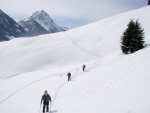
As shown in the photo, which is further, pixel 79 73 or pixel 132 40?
pixel 132 40

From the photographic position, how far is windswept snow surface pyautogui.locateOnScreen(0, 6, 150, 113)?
18.6 m

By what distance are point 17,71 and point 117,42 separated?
30.2 metres

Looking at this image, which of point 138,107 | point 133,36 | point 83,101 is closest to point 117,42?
point 133,36

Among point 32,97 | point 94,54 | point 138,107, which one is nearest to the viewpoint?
point 138,107

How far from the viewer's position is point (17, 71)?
6228 cm

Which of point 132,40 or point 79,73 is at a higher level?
point 132,40

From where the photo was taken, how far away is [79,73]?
1737 inches

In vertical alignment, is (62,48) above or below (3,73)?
above

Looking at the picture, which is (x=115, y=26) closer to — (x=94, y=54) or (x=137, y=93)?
(x=94, y=54)

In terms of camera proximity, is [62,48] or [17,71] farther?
[62,48]

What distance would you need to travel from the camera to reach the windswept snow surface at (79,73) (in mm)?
18641

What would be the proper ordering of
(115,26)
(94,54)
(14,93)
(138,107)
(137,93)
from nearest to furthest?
(138,107), (137,93), (14,93), (94,54), (115,26)

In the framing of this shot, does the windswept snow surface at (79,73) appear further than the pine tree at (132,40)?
No

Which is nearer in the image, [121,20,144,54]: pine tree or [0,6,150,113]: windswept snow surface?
[0,6,150,113]: windswept snow surface
